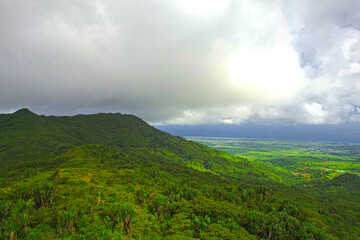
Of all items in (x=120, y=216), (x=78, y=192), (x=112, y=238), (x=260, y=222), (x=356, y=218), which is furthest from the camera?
(x=356, y=218)

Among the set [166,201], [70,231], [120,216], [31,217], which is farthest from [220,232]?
[31,217]

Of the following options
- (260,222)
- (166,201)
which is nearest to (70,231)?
(166,201)

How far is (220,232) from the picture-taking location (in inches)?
2527

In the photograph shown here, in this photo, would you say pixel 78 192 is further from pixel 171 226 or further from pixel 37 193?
pixel 171 226

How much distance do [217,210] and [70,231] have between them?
6612cm

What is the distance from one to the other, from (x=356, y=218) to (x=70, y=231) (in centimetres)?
20366

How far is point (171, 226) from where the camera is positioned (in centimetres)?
6950

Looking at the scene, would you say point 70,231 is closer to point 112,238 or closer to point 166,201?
point 112,238

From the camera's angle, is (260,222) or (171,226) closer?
(171,226)

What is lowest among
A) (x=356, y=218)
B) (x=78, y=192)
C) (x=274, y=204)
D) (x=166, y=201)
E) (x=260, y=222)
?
(x=356, y=218)

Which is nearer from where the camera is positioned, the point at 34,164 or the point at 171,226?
the point at 171,226

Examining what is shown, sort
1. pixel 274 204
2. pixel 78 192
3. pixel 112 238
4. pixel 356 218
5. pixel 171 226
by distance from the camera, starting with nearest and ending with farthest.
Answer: pixel 112 238 → pixel 171 226 → pixel 78 192 → pixel 274 204 → pixel 356 218

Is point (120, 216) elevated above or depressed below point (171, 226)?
above

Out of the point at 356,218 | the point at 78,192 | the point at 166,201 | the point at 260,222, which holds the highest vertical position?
the point at 78,192
